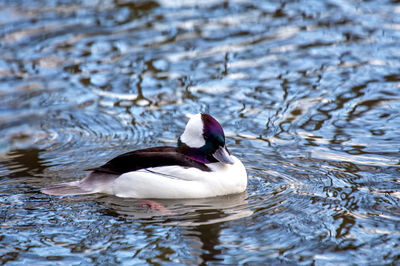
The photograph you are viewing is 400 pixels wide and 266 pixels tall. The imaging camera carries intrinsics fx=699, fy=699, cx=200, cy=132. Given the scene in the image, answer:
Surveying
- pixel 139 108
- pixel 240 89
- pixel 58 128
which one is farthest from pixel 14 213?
pixel 240 89

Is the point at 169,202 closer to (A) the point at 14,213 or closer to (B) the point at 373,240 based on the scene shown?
(A) the point at 14,213

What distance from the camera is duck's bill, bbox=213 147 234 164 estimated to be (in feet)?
22.2

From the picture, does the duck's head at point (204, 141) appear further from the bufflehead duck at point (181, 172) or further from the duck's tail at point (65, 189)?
the duck's tail at point (65, 189)

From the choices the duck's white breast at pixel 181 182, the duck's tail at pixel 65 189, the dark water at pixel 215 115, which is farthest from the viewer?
the duck's tail at pixel 65 189

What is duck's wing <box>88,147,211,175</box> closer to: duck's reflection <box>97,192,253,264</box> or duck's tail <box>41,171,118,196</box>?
duck's tail <box>41,171,118,196</box>

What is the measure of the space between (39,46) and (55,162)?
450cm

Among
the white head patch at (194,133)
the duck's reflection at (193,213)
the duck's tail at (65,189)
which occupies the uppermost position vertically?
the white head patch at (194,133)

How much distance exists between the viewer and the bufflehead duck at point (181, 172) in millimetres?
6723

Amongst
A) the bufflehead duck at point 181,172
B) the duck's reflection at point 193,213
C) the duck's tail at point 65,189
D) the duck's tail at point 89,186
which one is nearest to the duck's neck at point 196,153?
the bufflehead duck at point 181,172

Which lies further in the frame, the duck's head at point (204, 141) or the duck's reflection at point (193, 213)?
the duck's head at point (204, 141)

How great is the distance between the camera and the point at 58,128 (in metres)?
9.00

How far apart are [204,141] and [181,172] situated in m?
0.39

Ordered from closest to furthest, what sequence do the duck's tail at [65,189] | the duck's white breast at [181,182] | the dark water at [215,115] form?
A: 1. the dark water at [215,115]
2. the duck's white breast at [181,182]
3. the duck's tail at [65,189]

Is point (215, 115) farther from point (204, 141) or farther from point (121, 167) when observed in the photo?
point (121, 167)
